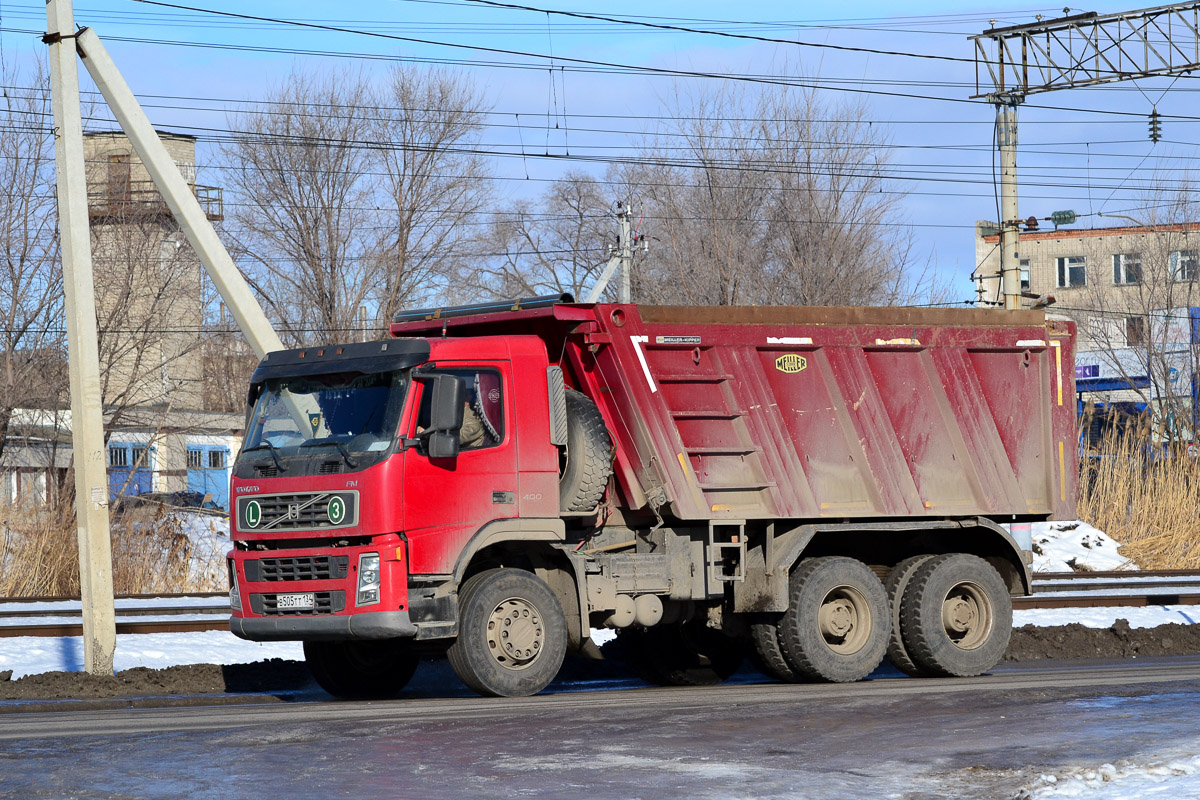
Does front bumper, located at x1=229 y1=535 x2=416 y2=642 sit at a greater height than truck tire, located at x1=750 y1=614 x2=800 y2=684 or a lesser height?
greater

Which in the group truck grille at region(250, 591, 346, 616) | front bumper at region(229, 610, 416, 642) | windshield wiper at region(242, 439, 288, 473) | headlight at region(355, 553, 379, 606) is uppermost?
windshield wiper at region(242, 439, 288, 473)

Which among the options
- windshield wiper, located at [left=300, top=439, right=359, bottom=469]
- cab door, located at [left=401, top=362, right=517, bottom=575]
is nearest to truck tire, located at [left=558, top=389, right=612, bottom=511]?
cab door, located at [left=401, top=362, right=517, bottom=575]

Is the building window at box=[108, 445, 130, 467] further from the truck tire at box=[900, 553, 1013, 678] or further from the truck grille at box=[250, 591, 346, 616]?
the truck tire at box=[900, 553, 1013, 678]

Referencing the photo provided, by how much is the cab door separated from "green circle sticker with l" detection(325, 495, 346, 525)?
0.44 m

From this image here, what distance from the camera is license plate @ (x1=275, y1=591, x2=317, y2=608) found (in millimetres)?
10680

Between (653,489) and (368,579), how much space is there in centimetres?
252

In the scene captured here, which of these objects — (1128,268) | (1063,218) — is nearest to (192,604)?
(1063,218)

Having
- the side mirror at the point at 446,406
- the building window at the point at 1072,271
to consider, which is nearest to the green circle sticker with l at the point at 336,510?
the side mirror at the point at 446,406

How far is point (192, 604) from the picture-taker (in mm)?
18953

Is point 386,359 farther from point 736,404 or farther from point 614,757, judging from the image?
point 614,757

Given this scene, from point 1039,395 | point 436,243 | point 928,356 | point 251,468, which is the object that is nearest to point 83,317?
point 251,468

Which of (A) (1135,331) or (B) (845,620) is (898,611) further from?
(A) (1135,331)

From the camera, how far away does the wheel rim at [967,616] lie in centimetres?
1312

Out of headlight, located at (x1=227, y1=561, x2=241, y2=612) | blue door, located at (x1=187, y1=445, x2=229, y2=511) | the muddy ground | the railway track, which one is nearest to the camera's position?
headlight, located at (x1=227, y1=561, x2=241, y2=612)
